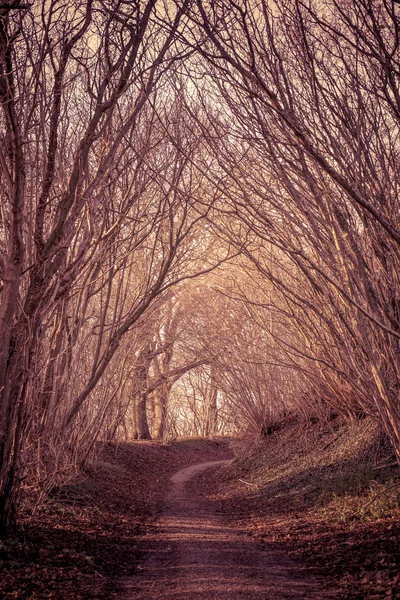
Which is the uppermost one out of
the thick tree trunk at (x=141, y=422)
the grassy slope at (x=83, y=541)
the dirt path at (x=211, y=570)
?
the thick tree trunk at (x=141, y=422)

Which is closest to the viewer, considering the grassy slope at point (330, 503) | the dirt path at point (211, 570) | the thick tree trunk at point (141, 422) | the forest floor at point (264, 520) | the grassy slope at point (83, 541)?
the dirt path at point (211, 570)

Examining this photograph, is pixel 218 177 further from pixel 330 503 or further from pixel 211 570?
pixel 330 503

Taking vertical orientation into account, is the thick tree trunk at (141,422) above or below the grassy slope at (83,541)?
above

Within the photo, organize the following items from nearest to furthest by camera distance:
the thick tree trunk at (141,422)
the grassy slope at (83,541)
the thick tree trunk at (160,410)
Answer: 1. the grassy slope at (83,541)
2. the thick tree trunk at (141,422)
3. the thick tree trunk at (160,410)

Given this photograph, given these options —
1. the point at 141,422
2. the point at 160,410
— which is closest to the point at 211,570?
the point at 141,422

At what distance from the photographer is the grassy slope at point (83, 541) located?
3.83 m

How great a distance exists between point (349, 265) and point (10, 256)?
110 inches

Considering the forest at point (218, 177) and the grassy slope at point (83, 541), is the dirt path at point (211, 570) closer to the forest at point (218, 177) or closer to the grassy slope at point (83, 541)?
the grassy slope at point (83, 541)

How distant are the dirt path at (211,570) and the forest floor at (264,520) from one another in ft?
0.20

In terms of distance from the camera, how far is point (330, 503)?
6.61 metres

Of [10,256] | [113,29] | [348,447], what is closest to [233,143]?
[113,29]

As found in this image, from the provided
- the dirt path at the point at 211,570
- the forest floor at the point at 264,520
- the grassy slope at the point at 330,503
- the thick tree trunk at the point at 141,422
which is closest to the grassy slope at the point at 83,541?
the forest floor at the point at 264,520

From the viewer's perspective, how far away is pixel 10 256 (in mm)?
4836

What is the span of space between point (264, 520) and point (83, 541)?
7.99 ft
